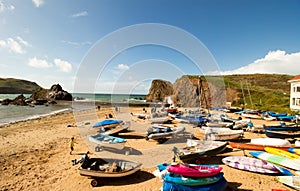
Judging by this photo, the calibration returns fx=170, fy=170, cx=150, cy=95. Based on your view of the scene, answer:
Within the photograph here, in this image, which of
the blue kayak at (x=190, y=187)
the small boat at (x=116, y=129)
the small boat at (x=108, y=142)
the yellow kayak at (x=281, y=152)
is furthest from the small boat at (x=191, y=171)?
the small boat at (x=116, y=129)

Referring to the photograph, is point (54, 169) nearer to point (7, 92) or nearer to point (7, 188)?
point (7, 188)

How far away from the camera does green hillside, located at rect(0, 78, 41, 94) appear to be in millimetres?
155000

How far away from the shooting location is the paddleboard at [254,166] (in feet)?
26.8

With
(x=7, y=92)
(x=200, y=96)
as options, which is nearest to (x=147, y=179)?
(x=200, y=96)

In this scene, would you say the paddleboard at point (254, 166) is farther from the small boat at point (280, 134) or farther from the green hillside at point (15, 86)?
the green hillside at point (15, 86)

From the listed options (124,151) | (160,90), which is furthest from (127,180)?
(160,90)

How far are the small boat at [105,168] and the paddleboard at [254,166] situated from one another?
4.99 m

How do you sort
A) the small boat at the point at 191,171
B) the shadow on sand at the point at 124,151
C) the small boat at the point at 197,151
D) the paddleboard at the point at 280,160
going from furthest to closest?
the shadow on sand at the point at 124,151
the small boat at the point at 197,151
the paddleboard at the point at 280,160
the small boat at the point at 191,171

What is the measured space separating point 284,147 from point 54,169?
47.7 ft

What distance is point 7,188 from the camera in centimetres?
766

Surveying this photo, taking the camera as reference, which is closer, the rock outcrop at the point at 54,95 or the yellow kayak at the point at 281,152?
the yellow kayak at the point at 281,152

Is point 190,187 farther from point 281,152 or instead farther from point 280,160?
point 281,152

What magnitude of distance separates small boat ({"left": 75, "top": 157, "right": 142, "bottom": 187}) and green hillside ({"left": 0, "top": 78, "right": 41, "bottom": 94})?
191 meters

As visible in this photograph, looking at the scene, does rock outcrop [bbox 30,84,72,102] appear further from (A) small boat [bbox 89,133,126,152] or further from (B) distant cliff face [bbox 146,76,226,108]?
(A) small boat [bbox 89,133,126,152]
